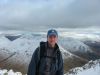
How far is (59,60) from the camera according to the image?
331 inches

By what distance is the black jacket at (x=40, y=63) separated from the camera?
322 inches

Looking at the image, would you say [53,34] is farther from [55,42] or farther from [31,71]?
[31,71]

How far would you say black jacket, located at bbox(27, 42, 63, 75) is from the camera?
8.17 metres

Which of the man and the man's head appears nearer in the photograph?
the man's head

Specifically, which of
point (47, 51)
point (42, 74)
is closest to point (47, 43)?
point (47, 51)

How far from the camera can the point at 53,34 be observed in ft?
26.5

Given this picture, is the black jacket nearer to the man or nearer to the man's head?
the man

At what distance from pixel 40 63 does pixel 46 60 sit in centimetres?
17

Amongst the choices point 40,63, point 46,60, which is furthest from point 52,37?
point 40,63

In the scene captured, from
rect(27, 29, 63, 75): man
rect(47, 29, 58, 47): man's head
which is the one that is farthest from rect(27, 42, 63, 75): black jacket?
rect(47, 29, 58, 47): man's head

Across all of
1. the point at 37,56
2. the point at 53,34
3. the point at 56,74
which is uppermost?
the point at 53,34

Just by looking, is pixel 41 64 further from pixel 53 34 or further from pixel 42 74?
pixel 53 34

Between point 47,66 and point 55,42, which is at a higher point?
point 55,42

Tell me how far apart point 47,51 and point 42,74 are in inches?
23.9
